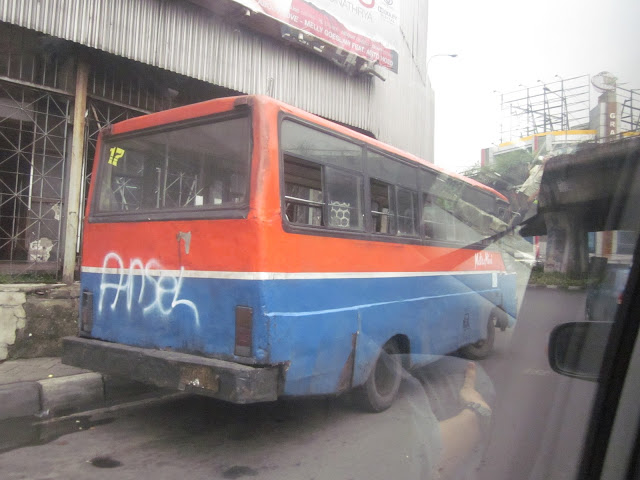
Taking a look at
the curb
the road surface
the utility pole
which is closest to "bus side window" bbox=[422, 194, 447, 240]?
the road surface

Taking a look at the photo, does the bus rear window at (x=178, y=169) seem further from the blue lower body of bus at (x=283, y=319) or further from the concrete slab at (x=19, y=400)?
the concrete slab at (x=19, y=400)

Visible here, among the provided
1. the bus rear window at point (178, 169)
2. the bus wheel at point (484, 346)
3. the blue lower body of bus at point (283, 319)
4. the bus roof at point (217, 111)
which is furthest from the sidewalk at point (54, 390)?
the bus wheel at point (484, 346)

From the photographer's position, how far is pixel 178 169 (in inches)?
161

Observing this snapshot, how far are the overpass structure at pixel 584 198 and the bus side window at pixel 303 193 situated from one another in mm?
1668

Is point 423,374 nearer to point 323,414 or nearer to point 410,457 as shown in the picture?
point 323,414

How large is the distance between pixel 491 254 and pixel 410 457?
11.3ft

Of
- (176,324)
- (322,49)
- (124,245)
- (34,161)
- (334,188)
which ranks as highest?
(322,49)

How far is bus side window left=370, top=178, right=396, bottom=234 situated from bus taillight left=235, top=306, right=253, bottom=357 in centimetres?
157

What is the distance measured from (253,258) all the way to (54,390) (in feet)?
9.07

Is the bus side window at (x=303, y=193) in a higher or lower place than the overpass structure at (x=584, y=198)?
higher

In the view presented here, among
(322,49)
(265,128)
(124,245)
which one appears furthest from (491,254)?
(322,49)

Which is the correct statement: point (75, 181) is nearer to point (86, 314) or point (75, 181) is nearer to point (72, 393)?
point (86, 314)

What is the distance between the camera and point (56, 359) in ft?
18.8

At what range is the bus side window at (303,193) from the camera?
363 cm
